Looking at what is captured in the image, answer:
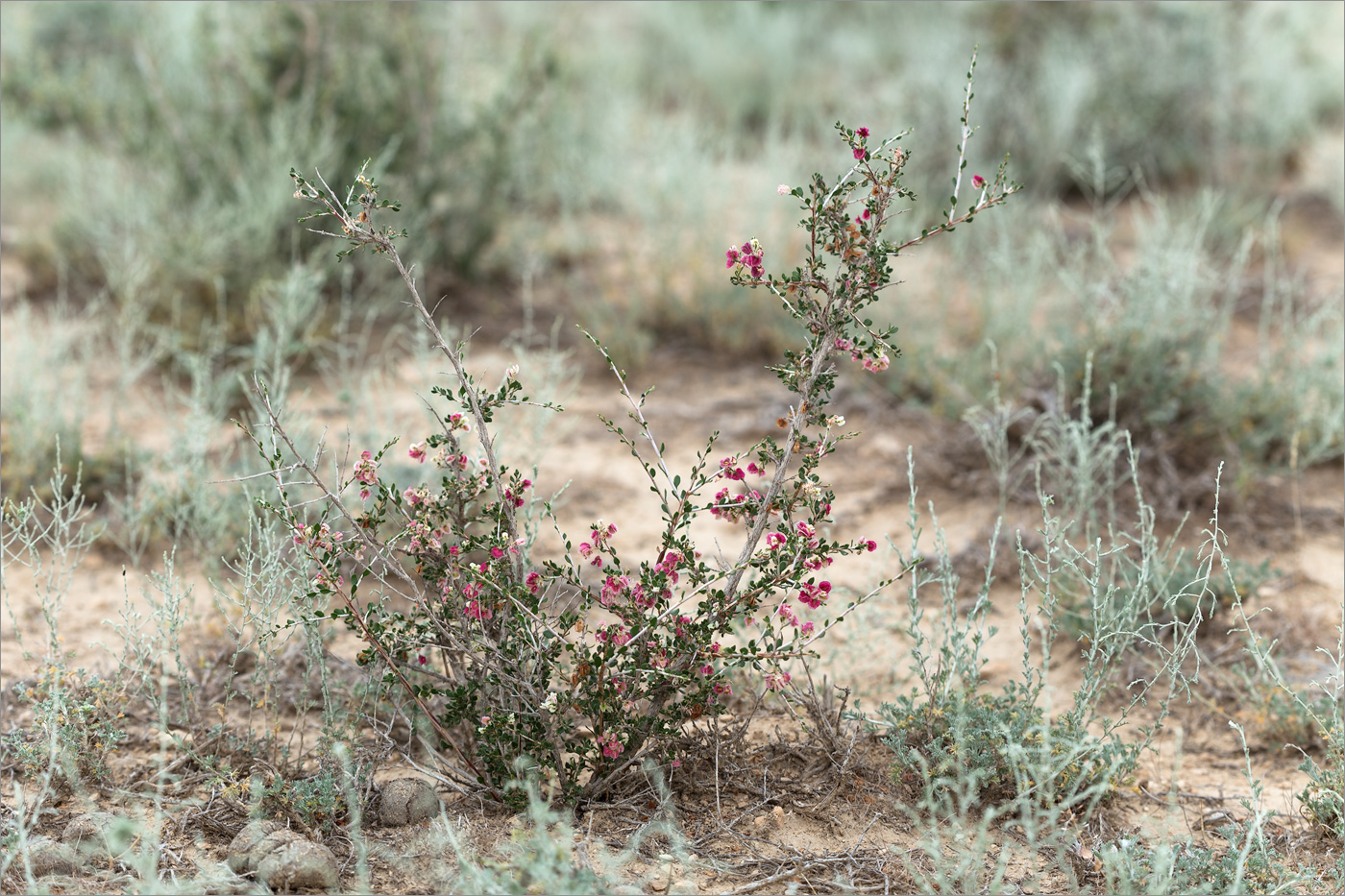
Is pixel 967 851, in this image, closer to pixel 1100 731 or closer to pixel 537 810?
pixel 1100 731

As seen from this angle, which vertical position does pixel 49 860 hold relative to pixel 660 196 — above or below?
below

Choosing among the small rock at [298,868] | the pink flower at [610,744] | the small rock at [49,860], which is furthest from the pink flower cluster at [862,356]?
the small rock at [49,860]

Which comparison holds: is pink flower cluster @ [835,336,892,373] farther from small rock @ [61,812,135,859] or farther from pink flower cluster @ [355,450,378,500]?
small rock @ [61,812,135,859]

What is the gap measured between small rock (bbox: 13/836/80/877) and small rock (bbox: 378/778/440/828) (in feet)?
1.93

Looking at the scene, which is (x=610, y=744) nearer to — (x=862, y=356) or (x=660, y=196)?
(x=862, y=356)

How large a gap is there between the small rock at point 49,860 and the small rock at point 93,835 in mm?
34

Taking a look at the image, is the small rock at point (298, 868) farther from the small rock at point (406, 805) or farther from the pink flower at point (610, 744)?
the pink flower at point (610, 744)

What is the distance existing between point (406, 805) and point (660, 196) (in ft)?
12.4

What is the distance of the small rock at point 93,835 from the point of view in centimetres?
218

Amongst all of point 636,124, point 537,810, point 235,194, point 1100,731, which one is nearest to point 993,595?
point 1100,731

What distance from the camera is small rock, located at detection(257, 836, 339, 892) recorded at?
6.97 ft

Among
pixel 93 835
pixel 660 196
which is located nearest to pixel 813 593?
pixel 93 835

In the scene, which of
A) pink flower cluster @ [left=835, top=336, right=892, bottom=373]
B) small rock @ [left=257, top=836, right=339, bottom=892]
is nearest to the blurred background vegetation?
pink flower cluster @ [left=835, top=336, right=892, bottom=373]

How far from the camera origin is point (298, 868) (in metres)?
2.13
